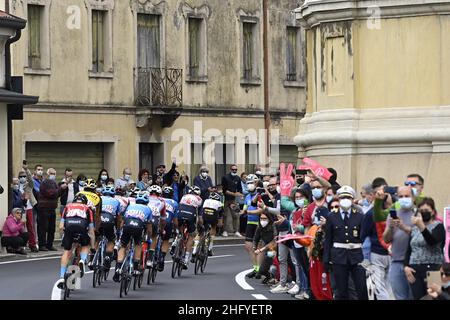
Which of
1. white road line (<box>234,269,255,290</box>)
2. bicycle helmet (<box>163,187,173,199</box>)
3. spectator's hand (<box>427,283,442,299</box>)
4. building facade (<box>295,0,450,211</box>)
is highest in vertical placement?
building facade (<box>295,0,450,211</box>)

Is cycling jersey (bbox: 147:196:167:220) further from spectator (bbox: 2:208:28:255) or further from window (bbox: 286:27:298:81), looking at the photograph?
window (bbox: 286:27:298:81)

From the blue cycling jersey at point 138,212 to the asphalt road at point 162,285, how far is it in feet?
3.87

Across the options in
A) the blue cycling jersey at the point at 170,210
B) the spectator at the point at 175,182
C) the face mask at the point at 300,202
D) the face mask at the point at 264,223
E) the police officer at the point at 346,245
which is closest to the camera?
the police officer at the point at 346,245

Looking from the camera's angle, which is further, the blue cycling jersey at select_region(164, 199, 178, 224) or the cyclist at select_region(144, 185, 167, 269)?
the blue cycling jersey at select_region(164, 199, 178, 224)

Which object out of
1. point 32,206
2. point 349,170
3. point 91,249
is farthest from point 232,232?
point 91,249

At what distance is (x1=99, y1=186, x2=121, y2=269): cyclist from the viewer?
2717 cm

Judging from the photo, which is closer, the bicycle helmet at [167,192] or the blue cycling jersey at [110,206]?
the blue cycling jersey at [110,206]

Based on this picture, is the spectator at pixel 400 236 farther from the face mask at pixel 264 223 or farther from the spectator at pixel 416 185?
the face mask at pixel 264 223

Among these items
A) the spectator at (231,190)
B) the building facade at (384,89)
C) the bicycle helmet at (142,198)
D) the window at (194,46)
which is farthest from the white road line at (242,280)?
the window at (194,46)

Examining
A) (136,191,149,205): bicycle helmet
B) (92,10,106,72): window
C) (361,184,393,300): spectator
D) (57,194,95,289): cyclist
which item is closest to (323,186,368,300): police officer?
(361,184,393,300): spectator

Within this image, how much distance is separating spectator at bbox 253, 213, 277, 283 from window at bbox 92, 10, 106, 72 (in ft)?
57.7

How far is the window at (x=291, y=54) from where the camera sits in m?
51.0

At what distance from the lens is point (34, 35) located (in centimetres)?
4291

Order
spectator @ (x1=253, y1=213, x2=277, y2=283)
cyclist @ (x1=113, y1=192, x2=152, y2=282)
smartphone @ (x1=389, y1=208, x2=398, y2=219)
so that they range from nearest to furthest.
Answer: smartphone @ (x1=389, y1=208, x2=398, y2=219)
cyclist @ (x1=113, y1=192, x2=152, y2=282)
spectator @ (x1=253, y1=213, x2=277, y2=283)
